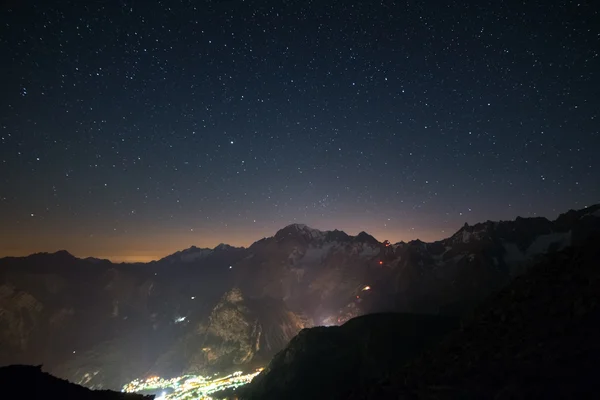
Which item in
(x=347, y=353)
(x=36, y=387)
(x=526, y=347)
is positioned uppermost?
(x=526, y=347)

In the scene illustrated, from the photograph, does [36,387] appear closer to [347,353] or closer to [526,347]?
[526,347]

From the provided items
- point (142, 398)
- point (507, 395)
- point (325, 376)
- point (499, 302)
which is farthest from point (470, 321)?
point (325, 376)

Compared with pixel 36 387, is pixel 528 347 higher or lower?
higher

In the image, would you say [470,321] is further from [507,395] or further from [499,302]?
[507,395]

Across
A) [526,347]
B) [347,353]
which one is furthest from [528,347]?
[347,353]

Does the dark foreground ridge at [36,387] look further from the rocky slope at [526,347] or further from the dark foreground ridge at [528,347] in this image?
the dark foreground ridge at [528,347]
